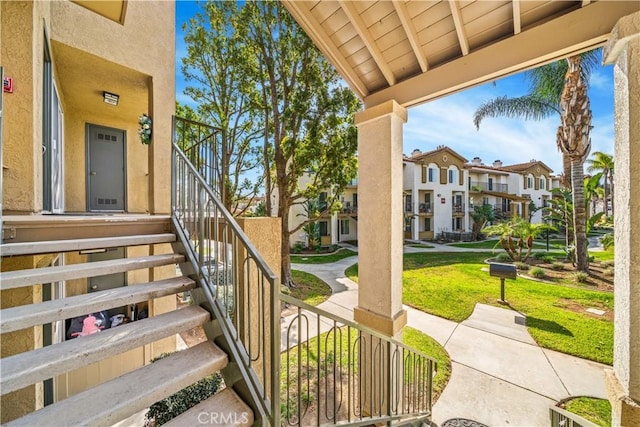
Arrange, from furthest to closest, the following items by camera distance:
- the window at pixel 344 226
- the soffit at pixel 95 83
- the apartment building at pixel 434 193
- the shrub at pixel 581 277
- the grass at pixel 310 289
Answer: the apartment building at pixel 434 193, the window at pixel 344 226, the shrub at pixel 581 277, the grass at pixel 310 289, the soffit at pixel 95 83

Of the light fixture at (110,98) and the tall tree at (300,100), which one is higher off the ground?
the tall tree at (300,100)

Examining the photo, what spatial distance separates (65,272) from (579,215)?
1396 cm

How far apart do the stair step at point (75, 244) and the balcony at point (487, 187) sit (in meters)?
27.5

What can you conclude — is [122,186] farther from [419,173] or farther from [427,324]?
[419,173]

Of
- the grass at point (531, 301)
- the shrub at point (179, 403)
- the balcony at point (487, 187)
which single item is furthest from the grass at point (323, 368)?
the balcony at point (487, 187)

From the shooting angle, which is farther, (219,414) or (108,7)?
(108,7)

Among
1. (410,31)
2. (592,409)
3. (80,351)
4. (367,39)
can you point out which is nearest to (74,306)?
(80,351)

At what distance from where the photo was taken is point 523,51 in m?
2.11

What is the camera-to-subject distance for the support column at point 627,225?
160 cm

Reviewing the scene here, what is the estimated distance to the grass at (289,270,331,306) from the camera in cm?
833

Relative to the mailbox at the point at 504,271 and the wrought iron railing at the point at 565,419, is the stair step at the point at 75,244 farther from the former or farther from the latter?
the mailbox at the point at 504,271

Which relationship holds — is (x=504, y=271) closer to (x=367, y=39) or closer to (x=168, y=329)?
(x=367, y=39)

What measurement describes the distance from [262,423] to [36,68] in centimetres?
402

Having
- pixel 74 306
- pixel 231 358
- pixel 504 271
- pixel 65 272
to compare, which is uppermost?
pixel 65 272
